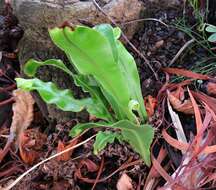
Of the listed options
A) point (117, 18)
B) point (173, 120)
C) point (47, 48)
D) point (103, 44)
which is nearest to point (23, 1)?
point (47, 48)

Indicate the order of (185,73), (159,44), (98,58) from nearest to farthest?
(98,58)
(185,73)
(159,44)

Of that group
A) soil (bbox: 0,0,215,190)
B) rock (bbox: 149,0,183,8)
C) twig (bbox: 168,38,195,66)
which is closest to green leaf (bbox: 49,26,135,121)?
soil (bbox: 0,0,215,190)

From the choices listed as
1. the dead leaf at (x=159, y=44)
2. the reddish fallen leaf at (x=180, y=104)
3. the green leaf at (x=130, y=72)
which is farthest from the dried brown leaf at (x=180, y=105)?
the dead leaf at (x=159, y=44)

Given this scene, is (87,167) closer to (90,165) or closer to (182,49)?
(90,165)

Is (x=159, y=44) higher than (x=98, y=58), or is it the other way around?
(x=98, y=58)

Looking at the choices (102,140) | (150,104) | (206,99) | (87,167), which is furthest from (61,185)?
(206,99)

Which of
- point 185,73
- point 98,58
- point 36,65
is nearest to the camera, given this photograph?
point 98,58
